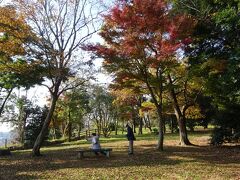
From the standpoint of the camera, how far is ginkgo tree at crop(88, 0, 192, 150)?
1791cm

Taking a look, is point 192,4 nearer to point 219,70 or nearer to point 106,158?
point 219,70

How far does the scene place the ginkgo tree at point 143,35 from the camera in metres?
17.9

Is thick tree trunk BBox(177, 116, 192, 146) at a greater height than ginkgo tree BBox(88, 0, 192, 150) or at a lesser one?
lesser

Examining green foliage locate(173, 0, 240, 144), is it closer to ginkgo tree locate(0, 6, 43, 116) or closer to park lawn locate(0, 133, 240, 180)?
park lawn locate(0, 133, 240, 180)

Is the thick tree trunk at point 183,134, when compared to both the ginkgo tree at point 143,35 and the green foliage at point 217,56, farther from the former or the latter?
the ginkgo tree at point 143,35

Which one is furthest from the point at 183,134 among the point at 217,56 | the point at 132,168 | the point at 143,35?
the point at 132,168

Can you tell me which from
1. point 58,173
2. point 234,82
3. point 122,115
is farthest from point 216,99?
point 122,115

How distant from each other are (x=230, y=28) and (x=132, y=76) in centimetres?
585

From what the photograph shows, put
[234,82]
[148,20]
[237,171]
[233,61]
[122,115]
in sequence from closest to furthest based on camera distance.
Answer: [237,171], [233,61], [234,82], [148,20], [122,115]

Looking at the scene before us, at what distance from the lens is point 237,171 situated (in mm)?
12164

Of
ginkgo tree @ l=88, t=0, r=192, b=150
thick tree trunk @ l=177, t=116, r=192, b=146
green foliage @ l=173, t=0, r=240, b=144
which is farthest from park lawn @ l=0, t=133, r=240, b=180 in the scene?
thick tree trunk @ l=177, t=116, r=192, b=146

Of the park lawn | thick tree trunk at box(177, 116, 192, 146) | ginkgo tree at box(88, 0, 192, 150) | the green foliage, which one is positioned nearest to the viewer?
the park lawn

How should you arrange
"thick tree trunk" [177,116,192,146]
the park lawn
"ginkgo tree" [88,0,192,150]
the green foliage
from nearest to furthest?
the park lawn, the green foliage, "ginkgo tree" [88,0,192,150], "thick tree trunk" [177,116,192,146]

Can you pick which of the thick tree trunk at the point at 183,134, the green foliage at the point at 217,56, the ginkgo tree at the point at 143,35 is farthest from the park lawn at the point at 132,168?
Result: the thick tree trunk at the point at 183,134
